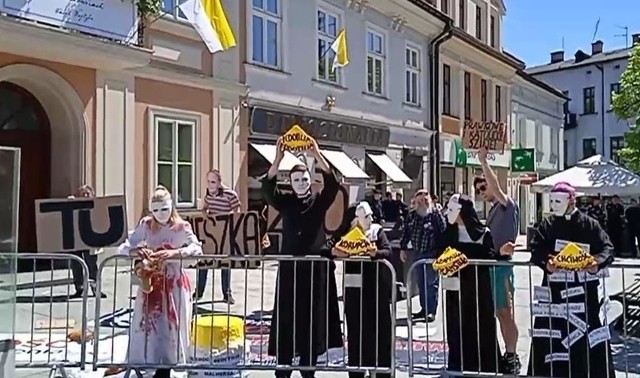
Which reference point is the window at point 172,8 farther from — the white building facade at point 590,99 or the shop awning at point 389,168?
the white building facade at point 590,99

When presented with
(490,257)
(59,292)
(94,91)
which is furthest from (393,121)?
(490,257)

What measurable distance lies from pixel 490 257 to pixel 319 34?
45.7 feet

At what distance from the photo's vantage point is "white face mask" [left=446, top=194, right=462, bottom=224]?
241 inches

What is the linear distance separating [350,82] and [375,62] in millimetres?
1988

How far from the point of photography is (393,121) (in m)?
23.4

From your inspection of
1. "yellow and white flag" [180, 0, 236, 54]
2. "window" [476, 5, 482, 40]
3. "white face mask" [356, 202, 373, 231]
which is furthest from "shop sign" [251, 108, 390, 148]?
"window" [476, 5, 482, 40]

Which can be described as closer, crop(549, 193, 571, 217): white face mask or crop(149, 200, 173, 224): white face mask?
crop(549, 193, 571, 217): white face mask

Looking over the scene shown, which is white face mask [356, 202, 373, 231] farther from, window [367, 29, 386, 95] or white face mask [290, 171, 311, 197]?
window [367, 29, 386, 95]

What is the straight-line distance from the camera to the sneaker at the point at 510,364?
6.45 metres

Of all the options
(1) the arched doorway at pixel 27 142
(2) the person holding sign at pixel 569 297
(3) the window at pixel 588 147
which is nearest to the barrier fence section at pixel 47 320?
(1) the arched doorway at pixel 27 142

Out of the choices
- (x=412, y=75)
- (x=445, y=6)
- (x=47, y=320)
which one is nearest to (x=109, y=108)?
(x=47, y=320)

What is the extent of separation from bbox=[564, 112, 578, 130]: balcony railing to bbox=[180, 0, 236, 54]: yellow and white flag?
46.6m

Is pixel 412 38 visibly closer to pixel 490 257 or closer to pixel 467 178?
pixel 467 178

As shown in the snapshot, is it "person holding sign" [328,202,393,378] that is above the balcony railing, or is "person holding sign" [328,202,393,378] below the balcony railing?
below
